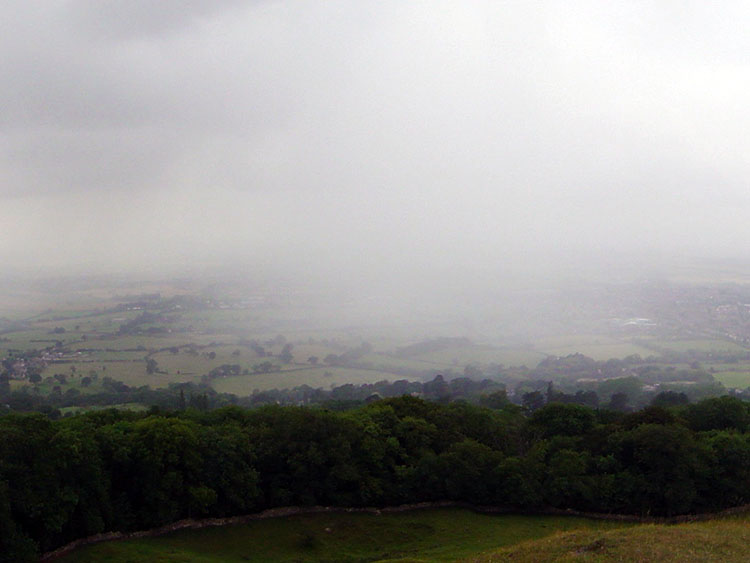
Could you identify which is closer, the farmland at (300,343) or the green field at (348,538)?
the green field at (348,538)

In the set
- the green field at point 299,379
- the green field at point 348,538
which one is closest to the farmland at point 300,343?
the green field at point 299,379

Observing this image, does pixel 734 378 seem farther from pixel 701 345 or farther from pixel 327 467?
pixel 327 467

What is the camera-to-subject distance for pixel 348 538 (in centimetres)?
2952

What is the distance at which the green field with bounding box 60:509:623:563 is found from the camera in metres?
26.3

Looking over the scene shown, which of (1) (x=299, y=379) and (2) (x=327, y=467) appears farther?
(1) (x=299, y=379)

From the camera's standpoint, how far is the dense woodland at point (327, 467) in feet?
87.8

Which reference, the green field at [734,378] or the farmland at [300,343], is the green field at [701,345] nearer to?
the farmland at [300,343]

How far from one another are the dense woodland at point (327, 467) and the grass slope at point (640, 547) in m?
8.00

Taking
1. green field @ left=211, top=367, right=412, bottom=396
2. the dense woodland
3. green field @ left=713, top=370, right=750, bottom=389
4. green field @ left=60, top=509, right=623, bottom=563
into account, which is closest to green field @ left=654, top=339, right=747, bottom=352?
green field @ left=713, top=370, right=750, bottom=389

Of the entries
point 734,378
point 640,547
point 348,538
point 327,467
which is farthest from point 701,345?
point 640,547

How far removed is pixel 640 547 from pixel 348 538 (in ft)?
48.0

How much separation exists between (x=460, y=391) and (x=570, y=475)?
146 feet

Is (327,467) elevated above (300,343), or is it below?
below

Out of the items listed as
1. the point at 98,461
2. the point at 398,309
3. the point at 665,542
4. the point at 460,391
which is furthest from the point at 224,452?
the point at 398,309
